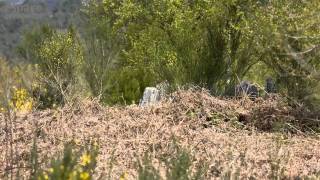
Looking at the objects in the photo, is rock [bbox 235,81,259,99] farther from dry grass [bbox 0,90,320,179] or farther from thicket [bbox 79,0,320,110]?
dry grass [bbox 0,90,320,179]

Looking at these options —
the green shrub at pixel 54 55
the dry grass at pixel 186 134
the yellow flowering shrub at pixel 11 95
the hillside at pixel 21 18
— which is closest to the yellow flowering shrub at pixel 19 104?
the yellow flowering shrub at pixel 11 95

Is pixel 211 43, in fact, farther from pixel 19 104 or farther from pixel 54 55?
pixel 54 55

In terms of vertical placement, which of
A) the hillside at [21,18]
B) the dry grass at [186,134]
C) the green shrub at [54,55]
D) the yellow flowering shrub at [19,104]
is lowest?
the hillside at [21,18]

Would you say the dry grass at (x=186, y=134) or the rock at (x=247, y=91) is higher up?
the dry grass at (x=186, y=134)

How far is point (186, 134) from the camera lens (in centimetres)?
679

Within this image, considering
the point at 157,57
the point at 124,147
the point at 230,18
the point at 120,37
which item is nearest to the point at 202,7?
the point at 230,18

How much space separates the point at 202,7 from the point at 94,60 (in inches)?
168

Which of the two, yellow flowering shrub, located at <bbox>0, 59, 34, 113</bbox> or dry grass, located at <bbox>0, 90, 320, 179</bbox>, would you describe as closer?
yellow flowering shrub, located at <bbox>0, 59, 34, 113</bbox>

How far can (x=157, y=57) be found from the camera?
1673 cm

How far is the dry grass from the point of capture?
18.7 feet

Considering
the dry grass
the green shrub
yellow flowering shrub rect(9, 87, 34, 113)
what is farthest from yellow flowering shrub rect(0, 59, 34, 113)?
the green shrub

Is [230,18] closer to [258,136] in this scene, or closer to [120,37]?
[120,37]

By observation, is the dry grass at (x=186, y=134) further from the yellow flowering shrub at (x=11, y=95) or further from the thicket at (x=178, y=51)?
the thicket at (x=178, y=51)

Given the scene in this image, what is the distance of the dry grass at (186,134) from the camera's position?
569 centimetres
